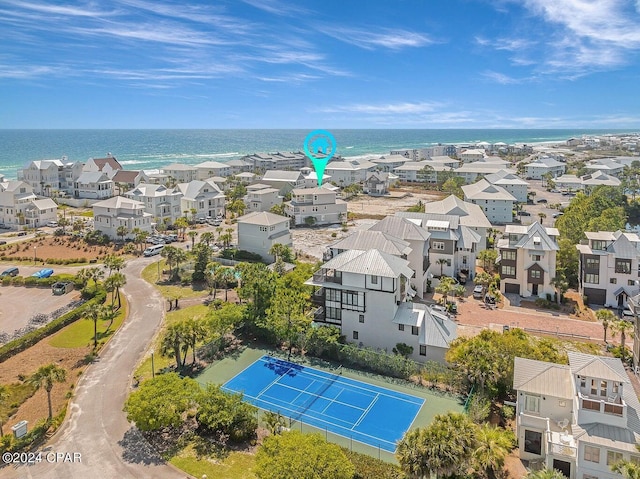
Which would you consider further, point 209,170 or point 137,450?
point 209,170

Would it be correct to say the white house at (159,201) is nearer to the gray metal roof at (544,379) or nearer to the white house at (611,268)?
the white house at (611,268)

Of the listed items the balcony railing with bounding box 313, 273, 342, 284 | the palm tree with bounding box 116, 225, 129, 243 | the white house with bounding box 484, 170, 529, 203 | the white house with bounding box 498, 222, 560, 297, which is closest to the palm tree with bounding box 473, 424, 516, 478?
the balcony railing with bounding box 313, 273, 342, 284

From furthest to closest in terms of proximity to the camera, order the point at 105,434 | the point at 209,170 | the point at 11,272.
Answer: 1. the point at 209,170
2. the point at 11,272
3. the point at 105,434

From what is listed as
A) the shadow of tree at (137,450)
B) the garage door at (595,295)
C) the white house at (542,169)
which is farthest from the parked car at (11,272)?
the white house at (542,169)

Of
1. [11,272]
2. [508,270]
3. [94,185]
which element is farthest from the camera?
[94,185]

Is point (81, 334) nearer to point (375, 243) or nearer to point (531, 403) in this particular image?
point (375, 243)

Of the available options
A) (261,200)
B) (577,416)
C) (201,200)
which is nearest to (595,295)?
(577,416)

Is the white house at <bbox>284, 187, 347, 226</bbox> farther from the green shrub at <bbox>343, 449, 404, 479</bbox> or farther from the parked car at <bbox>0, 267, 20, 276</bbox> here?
the green shrub at <bbox>343, 449, 404, 479</bbox>

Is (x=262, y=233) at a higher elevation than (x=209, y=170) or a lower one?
lower
